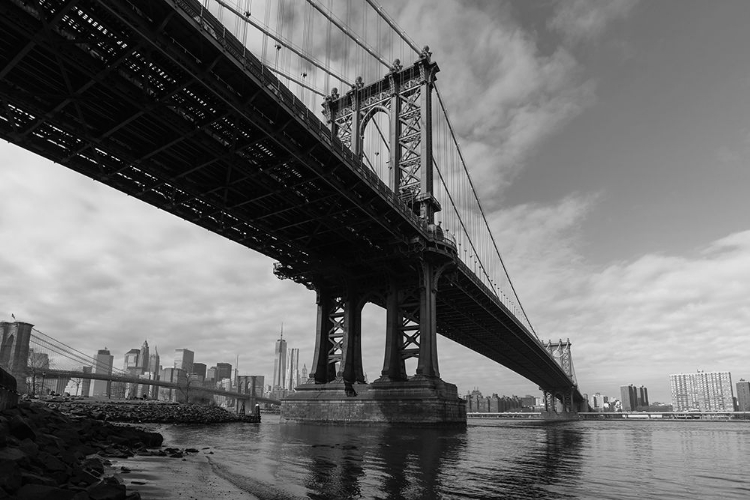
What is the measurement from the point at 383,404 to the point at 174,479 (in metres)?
32.1

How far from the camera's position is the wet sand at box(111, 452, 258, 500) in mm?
11219

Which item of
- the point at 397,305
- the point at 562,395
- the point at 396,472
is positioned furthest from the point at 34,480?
the point at 562,395

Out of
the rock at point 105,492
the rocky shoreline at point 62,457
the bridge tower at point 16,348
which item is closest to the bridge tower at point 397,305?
the rocky shoreline at point 62,457

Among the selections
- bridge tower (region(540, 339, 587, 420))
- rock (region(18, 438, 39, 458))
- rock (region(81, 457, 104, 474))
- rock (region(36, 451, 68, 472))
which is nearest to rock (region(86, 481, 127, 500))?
rock (region(36, 451, 68, 472))

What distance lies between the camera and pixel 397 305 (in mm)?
49469

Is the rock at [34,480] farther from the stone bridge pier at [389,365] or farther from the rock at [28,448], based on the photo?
the stone bridge pier at [389,365]

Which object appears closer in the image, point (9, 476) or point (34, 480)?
point (9, 476)

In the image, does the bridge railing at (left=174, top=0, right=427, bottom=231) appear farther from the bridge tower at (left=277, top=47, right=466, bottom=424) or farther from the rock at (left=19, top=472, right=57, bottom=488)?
the rock at (left=19, top=472, right=57, bottom=488)

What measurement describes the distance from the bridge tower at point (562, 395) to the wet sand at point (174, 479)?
159870 millimetres

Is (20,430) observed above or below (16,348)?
below

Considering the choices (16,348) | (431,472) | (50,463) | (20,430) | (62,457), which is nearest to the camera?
(50,463)

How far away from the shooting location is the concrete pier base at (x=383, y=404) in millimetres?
42000

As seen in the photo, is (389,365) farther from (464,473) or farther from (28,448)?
(28,448)

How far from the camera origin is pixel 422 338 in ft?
153
